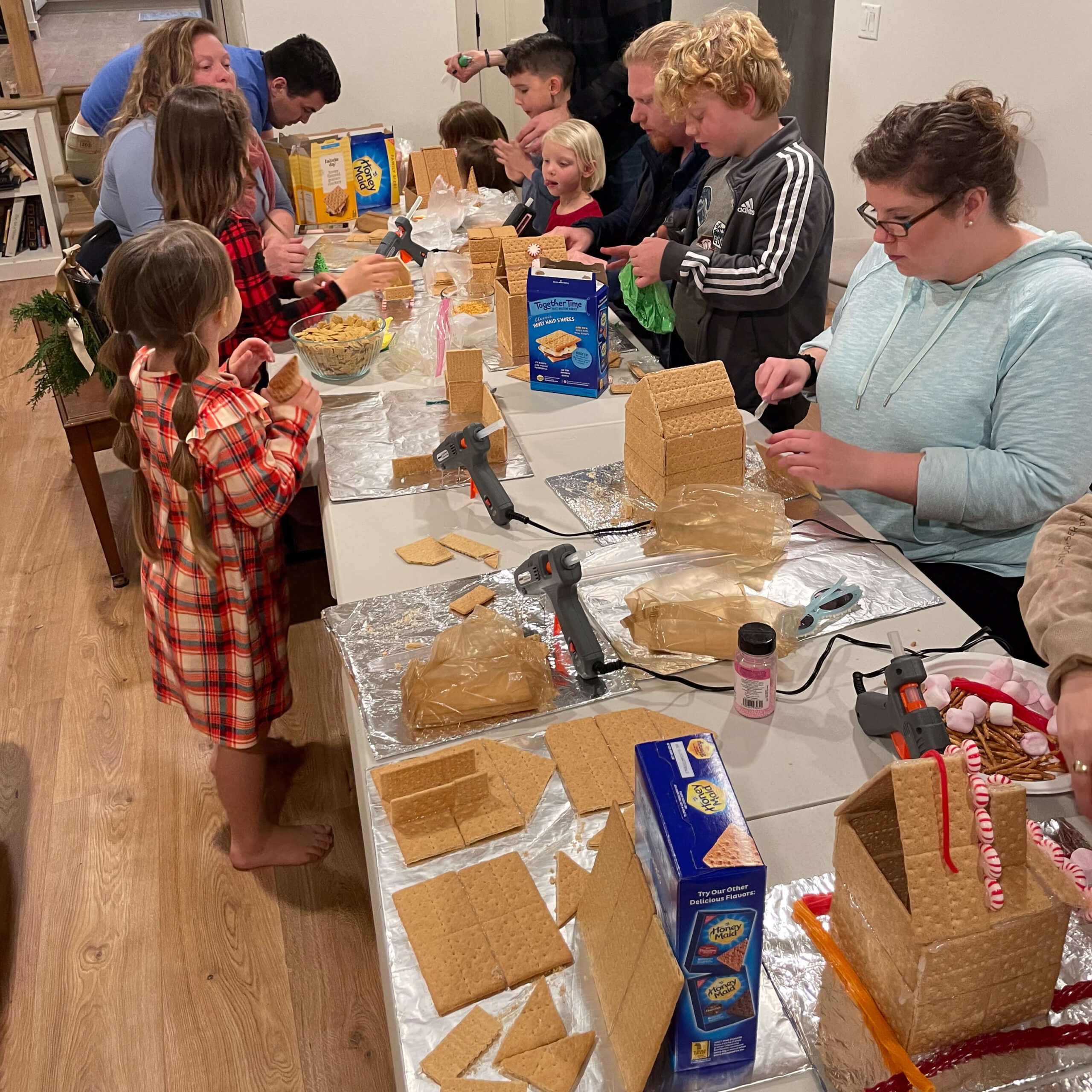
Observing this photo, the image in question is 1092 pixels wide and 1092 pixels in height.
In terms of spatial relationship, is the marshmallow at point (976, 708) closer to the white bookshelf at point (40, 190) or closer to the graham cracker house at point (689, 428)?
the graham cracker house at point (689, 428)

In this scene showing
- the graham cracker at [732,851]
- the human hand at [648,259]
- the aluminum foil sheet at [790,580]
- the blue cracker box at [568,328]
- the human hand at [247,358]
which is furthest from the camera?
the human hand at [648,259]

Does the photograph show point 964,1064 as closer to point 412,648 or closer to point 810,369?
point 412,648

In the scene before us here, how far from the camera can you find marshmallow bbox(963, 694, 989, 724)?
1.28m

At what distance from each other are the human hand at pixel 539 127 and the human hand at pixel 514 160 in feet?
0.22

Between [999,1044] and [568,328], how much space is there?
1.69m

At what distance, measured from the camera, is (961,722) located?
1268 mm

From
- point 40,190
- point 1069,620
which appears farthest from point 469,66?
point 1069,620

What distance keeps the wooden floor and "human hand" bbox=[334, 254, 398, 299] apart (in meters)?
0.99

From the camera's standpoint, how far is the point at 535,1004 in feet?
3.27

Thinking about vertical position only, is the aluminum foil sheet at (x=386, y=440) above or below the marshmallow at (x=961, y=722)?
above

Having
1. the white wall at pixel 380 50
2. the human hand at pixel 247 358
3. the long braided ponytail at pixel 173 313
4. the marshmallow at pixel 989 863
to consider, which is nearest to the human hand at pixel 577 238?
the human hand at pixel 247 358

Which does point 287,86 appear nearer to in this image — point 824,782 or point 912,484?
point 912,484

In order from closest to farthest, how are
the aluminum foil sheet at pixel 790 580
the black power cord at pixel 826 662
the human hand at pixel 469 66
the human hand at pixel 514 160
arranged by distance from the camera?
the black power cord at pixel 826 662 → the aluminum foil sheet at pixel 790 580 → the human hand at pixel 514 160 → the human hand at pixel 469 66

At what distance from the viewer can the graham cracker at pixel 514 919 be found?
→ 104 centimetres
